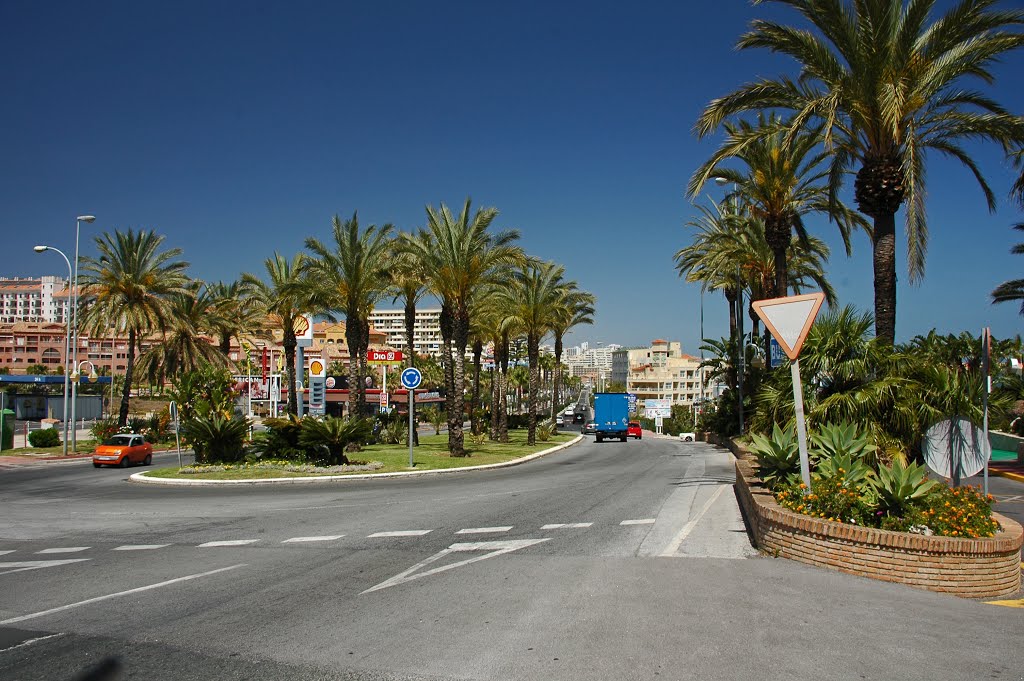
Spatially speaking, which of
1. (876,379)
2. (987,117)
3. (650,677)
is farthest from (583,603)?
(987,117)

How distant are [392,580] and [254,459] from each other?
1656 cm

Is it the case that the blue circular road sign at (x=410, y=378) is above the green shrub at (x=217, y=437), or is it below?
above

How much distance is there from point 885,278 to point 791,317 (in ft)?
21.2

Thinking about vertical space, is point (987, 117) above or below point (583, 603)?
above

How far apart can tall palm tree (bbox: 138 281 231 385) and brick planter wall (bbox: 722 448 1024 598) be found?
4030cm

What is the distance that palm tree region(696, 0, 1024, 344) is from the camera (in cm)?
1382

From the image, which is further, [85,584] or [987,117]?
[987,117]

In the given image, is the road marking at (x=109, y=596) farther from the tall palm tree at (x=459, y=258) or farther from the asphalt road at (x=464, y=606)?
the tall palm tree at (x=459, y=258)

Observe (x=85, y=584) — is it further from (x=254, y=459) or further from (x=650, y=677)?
(x=254, y=459)

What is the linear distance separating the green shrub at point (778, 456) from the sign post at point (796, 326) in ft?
4.53

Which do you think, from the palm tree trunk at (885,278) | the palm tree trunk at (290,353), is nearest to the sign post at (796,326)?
the palm tree trunk at (885,278)

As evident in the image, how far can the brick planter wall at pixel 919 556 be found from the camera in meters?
7.33

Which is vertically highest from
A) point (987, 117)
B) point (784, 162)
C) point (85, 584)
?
point (784, 162)

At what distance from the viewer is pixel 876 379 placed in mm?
12641
